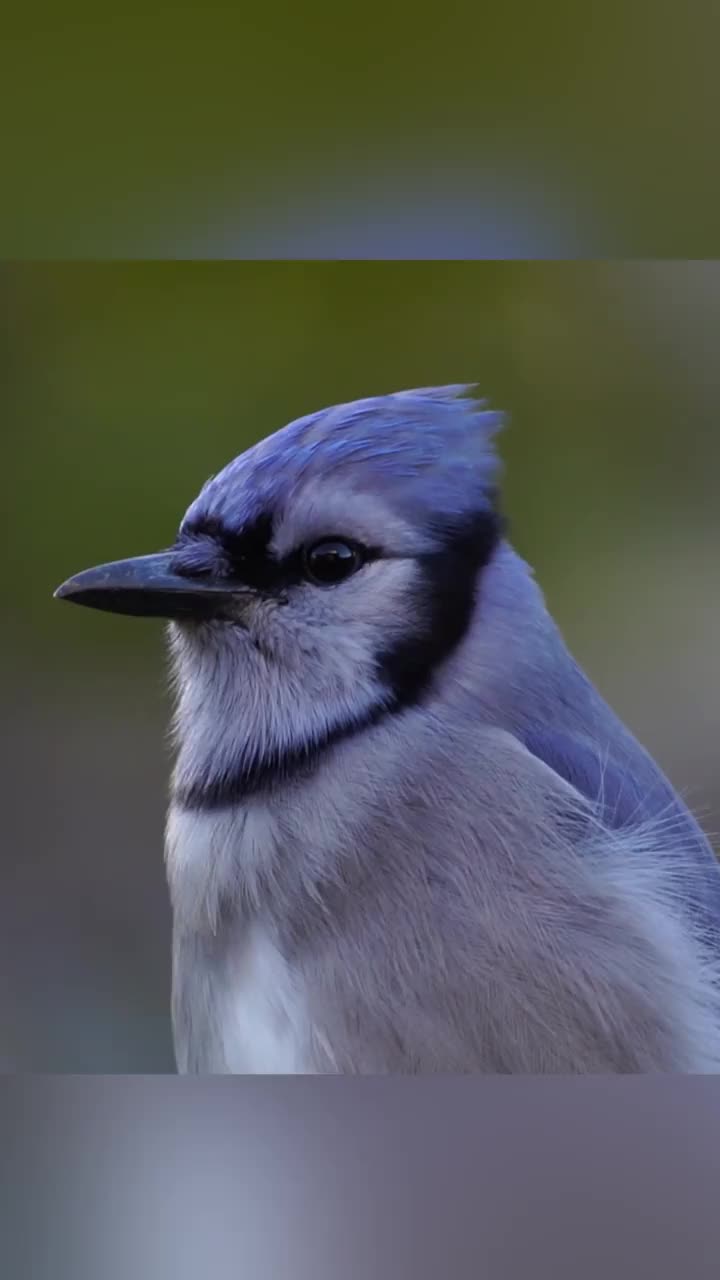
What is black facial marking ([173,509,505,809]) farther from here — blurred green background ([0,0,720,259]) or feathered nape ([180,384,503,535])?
blurred green background ([0,0,720,259])

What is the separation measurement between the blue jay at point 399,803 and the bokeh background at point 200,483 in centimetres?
7

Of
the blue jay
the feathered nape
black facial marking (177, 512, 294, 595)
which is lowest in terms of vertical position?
the blue jay

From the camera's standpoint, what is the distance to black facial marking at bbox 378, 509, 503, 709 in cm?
142

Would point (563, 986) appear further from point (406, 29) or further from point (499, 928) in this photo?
point (406, 29)

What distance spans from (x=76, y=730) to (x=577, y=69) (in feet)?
3.29

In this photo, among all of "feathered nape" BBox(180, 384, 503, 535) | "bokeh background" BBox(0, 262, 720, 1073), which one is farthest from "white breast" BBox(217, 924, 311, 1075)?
"feathered nape" BBox(180, 384, 503, 535)

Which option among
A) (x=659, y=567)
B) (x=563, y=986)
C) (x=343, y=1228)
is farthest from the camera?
(x=659, y=567)

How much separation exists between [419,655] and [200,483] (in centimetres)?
34

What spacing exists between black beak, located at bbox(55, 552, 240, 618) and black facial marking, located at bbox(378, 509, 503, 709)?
184 mm

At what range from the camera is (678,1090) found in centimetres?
144

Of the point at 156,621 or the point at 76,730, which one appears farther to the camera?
the point at 76,730

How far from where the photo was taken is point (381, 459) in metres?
1.44

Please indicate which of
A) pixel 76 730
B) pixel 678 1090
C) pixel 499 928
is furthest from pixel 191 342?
pixel 678 1090

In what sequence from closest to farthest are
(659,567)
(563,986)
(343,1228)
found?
(563,986)
(343,1228)
(659,567)
